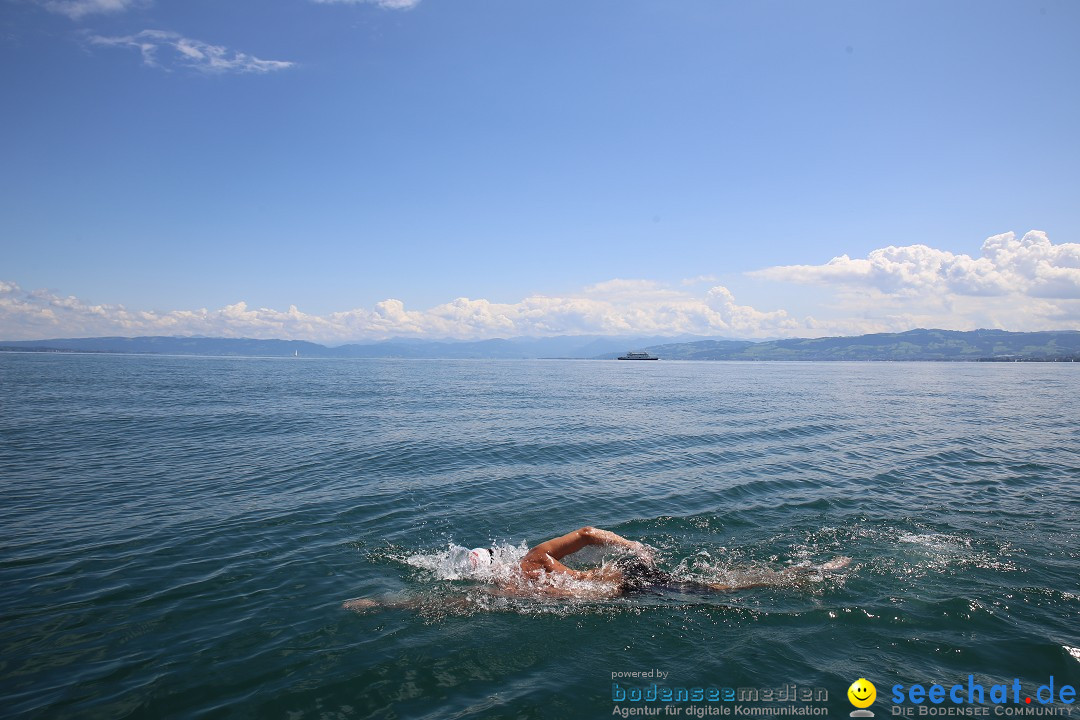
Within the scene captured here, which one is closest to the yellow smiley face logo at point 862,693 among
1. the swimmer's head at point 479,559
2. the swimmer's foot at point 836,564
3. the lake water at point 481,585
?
the lake water at point 481,585

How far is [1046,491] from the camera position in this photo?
1873 cm

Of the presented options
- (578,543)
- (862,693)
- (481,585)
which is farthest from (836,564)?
(481,585)

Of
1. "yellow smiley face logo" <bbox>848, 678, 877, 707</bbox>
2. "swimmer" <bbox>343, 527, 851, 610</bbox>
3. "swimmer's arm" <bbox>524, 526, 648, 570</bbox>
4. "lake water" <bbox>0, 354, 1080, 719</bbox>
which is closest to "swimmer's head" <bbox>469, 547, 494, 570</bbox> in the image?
"swimmer" <bbox>343, 527, 851, 610</bbox>

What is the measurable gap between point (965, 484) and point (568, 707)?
68.8 ft

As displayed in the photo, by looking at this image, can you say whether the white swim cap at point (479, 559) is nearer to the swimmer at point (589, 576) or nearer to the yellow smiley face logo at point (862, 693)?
the swimmer at point (589, 576)

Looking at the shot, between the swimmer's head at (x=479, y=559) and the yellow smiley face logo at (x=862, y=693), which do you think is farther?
the swimmer's head at (x=479, y=559)

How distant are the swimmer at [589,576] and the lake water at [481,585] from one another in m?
0.33

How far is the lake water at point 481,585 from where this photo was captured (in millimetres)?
8273

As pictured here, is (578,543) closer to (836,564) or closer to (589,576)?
(589,576)

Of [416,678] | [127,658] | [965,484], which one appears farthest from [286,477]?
[965,484]

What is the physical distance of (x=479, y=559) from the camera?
11898 millimetres

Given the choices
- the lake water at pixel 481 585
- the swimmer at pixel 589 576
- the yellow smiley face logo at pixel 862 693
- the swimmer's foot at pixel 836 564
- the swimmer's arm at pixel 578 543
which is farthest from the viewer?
the swimmer's foot at pixel 836 564

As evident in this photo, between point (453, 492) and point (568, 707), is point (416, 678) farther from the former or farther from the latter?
point (453, 492)

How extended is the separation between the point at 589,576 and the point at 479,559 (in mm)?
2737
